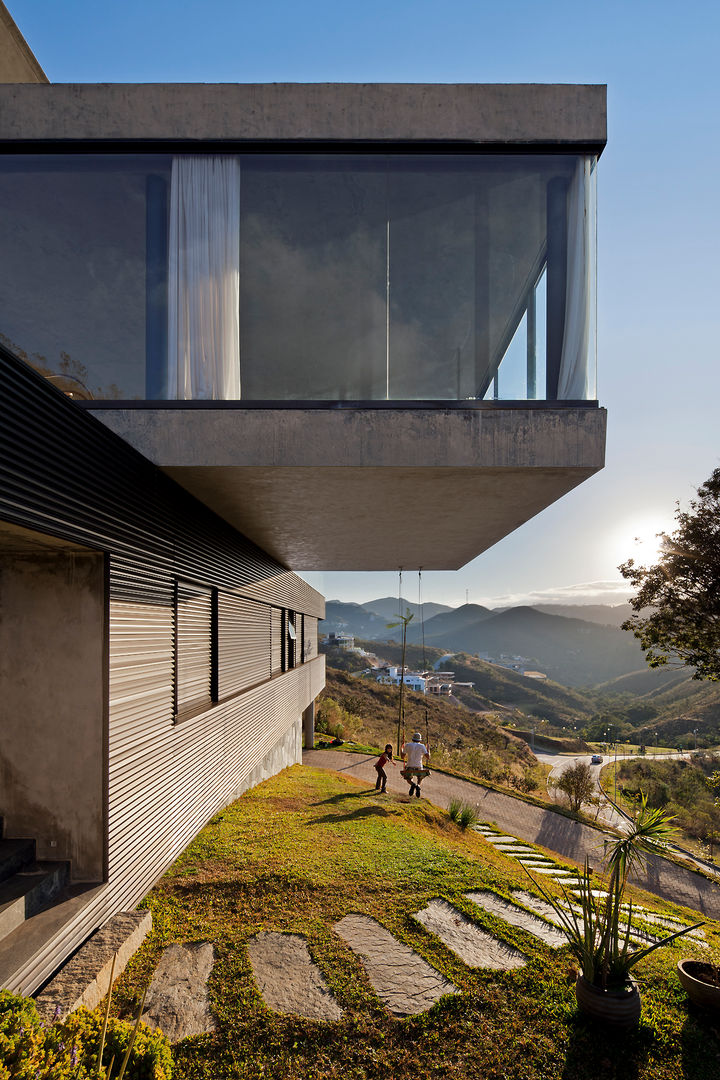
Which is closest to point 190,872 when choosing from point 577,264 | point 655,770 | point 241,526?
point 241,526

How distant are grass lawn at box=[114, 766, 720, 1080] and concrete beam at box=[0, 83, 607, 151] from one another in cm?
727

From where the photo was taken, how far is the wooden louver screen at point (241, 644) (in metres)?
7.50

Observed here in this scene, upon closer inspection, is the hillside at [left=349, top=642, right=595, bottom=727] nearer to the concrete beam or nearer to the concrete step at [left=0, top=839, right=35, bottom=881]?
the concrete beam

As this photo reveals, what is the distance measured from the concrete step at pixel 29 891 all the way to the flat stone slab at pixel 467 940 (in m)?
2.93

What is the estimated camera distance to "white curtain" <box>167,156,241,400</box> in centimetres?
520

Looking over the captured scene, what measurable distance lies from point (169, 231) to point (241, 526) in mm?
3873

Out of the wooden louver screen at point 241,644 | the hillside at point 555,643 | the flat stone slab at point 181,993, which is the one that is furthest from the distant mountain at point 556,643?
the flat stone slab at point 181,993

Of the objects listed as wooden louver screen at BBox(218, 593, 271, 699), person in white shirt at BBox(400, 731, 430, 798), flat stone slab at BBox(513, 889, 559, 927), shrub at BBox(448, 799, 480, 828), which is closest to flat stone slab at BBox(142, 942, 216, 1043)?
flat stone slab at BBox(513, 889, 559, 927)

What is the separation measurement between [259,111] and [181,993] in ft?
24.9

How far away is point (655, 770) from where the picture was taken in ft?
146

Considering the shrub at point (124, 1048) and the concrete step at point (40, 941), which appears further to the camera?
the concrete step at point (40, 941)

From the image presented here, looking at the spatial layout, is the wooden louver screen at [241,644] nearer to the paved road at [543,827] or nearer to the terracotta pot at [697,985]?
the paved road at [543,827]

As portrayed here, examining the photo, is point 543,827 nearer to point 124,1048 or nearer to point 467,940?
point 467,940

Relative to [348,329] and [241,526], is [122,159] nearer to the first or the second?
[348,329]
